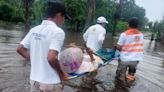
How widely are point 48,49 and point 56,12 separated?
453mm

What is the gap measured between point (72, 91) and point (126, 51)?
2182 mm

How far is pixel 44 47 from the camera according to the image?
13.4 feet

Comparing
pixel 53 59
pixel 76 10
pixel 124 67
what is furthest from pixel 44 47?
pixel 76 10

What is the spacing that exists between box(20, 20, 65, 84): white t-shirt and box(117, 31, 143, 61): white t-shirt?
5.43 m

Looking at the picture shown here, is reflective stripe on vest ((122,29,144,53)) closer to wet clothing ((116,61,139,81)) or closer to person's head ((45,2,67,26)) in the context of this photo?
wet clothing ((116,61,139,81))

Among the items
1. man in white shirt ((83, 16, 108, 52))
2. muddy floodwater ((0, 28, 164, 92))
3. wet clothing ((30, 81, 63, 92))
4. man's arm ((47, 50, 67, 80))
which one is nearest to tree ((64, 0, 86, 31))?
muddy floodwater ((0, 28, 164, 92))

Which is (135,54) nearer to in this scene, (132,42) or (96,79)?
(132,42)

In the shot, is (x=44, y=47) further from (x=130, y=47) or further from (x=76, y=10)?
(x=76, y=10)

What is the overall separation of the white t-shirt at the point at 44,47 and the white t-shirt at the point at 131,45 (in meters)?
5.43

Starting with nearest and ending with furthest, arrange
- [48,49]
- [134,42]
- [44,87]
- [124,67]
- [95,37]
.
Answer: [48,49] < [44,87] < [134,42] < [124,67] < [95,37]

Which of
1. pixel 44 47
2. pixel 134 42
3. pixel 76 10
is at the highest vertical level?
pixel 44 47

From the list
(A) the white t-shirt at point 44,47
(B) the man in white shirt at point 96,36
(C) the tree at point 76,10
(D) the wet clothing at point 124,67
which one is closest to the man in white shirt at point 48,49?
(A) the white t-shirt at point 44,47

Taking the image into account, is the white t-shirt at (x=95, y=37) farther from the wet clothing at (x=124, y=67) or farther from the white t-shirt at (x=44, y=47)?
the white t-shirt at (x=44, y=47)

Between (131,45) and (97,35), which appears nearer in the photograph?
(131,45)
